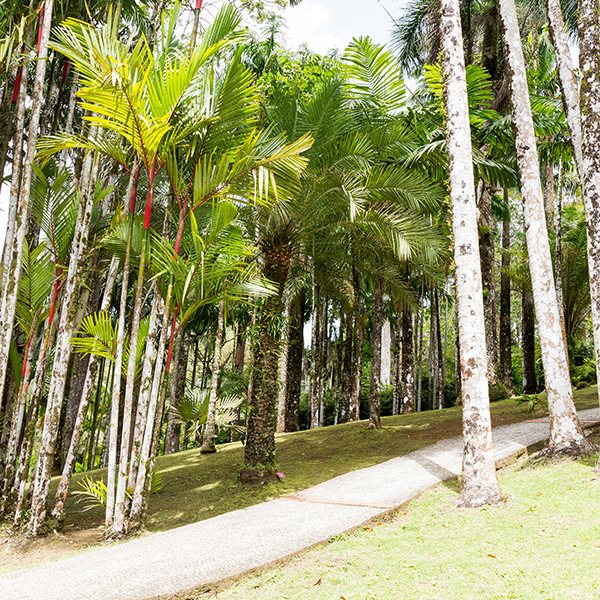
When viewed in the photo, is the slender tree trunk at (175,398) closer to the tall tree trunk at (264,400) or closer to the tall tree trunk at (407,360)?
the tall tree trunk at (407,360)

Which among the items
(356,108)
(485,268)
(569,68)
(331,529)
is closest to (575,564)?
(331,529)

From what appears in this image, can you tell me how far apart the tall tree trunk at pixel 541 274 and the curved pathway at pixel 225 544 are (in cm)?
98

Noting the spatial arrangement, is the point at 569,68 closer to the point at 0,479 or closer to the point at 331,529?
the point at 331,529

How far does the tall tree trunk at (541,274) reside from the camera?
5.66 metres

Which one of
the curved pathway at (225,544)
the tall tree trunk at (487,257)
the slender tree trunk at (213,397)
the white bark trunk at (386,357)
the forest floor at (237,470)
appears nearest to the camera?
the curved pathway at (225,544)

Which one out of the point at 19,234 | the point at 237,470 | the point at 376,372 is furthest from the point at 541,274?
the point at 19,234

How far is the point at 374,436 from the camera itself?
30.0ft

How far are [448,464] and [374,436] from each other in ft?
8.99

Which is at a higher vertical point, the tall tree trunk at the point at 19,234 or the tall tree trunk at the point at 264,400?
the tall tree trunk at the point at 19,234

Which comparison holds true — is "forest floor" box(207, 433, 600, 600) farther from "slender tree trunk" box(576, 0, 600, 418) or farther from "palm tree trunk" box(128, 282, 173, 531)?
"palm tree trunk" box(128, 282, 173, 531)

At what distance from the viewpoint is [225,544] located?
4082 mm

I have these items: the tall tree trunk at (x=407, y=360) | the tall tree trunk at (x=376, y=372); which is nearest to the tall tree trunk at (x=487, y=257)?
the tall tree trunk at (x=407, y=360)

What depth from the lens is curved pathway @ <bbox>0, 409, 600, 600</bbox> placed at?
330 cm

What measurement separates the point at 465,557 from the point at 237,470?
498cm
